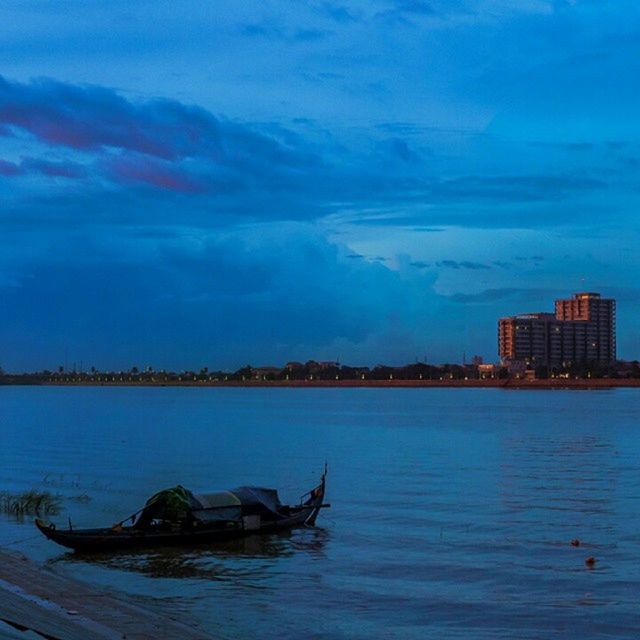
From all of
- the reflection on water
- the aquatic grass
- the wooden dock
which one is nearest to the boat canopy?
the reflection on water

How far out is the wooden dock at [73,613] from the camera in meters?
16.2

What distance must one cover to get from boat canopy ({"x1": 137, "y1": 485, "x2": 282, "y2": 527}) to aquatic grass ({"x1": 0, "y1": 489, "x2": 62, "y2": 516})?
31.3 feet

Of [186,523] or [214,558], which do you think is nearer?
[214,558]

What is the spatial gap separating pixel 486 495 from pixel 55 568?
25281 mm

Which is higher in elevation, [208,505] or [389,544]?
[208,505]

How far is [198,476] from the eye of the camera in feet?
191

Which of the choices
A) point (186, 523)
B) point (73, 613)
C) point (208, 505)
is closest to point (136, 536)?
point (186, 523)

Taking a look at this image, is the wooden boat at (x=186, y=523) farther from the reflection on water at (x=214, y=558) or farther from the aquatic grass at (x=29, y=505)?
the aquatic grass at (x=29, y=505)

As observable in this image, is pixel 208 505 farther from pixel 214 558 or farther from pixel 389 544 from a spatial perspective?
pixel 389 544

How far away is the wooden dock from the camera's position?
1625 centimetres

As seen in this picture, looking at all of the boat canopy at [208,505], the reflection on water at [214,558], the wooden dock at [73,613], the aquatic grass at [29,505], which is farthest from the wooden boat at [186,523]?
the aquatic grass at [29,505]

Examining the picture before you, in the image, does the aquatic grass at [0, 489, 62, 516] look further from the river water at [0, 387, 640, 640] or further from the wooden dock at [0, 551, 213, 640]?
the wooden dock at [0, 551, 213, 640]

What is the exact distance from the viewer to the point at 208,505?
32875mm

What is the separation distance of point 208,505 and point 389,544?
20.4 feet
